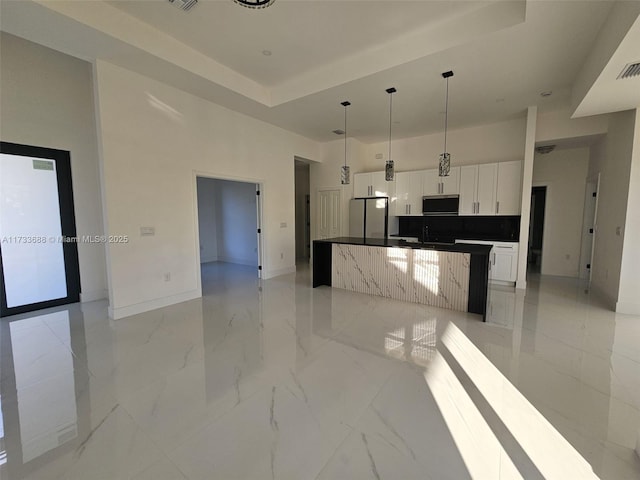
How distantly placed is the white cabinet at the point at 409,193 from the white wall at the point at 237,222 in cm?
361

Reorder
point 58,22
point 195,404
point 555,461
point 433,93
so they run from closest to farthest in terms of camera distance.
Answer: point 555,461 → point 195,404 → point 58,22 → point 433,93

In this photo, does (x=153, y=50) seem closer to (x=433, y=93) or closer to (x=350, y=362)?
(x=433, y=93)

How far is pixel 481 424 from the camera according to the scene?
1.80 metres

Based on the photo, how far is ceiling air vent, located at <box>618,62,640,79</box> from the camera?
101 inches

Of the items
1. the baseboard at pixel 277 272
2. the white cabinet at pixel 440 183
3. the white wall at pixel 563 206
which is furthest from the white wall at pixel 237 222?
the white wall at pixel 563 206

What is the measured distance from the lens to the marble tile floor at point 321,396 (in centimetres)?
154

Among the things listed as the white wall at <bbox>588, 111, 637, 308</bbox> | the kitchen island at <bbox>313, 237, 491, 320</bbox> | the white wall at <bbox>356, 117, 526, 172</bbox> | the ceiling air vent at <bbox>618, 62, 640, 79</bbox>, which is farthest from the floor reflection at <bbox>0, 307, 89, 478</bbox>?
the white wall at <bbox>356, 117, 526, 172</bbox>

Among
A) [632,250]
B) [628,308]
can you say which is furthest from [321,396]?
[632,250]

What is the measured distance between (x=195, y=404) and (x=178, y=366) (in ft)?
2.09

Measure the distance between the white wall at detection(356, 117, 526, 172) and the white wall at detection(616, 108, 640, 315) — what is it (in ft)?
6.36

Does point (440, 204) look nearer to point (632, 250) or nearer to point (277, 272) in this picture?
point (632, 250)

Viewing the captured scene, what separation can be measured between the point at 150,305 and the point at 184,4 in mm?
3677

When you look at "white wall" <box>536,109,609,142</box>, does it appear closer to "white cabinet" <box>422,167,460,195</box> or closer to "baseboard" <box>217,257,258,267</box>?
"white cabinet" <box>422,167,460,195</box>

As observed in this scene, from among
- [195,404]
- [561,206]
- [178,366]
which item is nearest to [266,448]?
[195,404]
